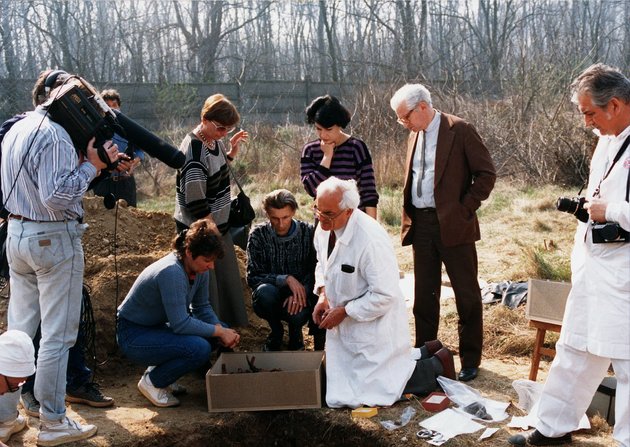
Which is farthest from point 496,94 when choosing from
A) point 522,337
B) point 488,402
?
point 488,402

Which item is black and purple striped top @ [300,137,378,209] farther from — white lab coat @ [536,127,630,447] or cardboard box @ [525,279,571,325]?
white lab coat @ [536,127,630,447]

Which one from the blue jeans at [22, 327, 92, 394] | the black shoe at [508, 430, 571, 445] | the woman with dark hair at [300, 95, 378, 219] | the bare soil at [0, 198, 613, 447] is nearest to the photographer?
the black shoe at [508, 430, 571, 445]

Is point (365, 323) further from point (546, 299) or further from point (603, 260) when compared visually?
point (603, 260)

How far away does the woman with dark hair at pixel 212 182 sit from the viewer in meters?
4.82

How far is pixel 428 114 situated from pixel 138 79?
716 inches

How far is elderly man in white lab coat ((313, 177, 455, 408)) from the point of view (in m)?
4.45

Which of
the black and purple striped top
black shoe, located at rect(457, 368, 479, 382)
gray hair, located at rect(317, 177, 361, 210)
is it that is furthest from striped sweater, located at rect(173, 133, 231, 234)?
black shoe, located at rect(457, 368, 479, 382)

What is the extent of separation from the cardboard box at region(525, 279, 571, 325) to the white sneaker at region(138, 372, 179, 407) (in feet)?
7.54

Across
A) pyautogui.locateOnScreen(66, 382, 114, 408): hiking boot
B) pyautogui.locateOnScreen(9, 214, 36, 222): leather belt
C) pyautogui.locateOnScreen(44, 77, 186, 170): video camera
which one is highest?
pyautogui.locateOnScreen(44, 77, 186, 170): video camera

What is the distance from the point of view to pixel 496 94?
1973 cm

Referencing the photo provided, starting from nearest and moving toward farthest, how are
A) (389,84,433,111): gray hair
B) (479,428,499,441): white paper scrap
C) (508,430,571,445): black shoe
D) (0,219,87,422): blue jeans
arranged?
(0,219,87,422): blue jeans, (508,430,571,445): black shoe, (479,428,499,441): white paper scrap, (389,84,433,111): gray hair

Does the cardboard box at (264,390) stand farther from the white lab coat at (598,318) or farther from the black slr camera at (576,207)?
the black slr camera at (576,207)

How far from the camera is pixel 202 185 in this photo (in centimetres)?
487

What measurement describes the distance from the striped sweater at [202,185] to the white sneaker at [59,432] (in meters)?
1.49
